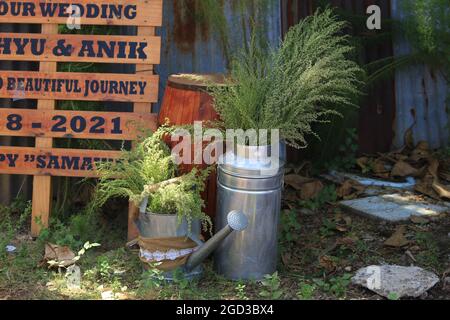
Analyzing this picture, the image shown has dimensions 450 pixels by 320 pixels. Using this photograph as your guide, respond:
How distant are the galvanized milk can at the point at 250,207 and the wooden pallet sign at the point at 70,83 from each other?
0.81 m

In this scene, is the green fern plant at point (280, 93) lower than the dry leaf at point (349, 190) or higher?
higher

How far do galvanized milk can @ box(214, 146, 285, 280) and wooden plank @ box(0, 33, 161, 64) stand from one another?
1017mm

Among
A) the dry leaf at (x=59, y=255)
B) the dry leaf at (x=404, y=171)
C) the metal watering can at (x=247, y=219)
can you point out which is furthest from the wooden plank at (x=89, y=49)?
the dry leaf at (x=404, y=171)

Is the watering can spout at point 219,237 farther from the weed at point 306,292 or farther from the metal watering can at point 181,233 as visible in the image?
the weed at point 306,292

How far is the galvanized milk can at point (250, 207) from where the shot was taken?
3.58 meters

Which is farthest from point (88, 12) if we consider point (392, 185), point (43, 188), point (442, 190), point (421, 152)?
point (421, 152)

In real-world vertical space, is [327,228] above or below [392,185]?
below

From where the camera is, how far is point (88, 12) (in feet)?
14.1

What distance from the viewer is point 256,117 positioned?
3.71 m

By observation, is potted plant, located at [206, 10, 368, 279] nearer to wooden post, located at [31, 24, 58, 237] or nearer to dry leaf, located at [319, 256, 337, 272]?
dry leaf, located at [319, 256, 337, 272]

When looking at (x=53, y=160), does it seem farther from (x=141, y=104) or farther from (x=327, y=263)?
(x=327, y=263)

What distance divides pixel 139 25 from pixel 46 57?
2.12 ft

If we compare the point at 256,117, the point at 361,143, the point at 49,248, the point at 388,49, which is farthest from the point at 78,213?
the point at 388,49

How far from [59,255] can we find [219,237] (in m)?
1.06
